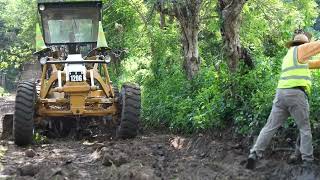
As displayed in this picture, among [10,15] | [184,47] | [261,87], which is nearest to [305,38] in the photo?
[261,87]

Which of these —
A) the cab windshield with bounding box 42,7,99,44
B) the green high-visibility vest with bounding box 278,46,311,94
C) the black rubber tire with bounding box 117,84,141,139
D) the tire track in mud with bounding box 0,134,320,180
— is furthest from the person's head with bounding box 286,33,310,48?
the cab windshield with bounding box 42,7,99,44

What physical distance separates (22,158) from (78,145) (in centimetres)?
150

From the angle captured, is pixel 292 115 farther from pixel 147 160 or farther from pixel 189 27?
pixel 189 27

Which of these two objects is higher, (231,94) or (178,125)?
(231,94)

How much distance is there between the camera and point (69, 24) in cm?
1060

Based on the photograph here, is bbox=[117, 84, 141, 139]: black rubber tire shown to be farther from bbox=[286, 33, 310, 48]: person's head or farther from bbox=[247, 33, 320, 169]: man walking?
bbox=[286, 33, 310, 48]: person's head

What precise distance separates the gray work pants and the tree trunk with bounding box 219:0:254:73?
2.54m

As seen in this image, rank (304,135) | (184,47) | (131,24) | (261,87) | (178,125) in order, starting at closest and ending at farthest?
(304,135)
(261,87)
(178,125)
(184,47)
(131,24)

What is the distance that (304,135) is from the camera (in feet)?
20.5

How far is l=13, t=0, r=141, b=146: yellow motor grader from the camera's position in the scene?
30.5ft

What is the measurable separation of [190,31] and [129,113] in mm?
4388

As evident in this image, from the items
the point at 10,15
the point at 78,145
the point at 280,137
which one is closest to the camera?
the point at 280,137

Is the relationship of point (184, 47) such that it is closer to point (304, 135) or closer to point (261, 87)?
point (261, 87)

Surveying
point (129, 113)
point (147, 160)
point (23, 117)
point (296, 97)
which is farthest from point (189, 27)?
point (296, 97)
